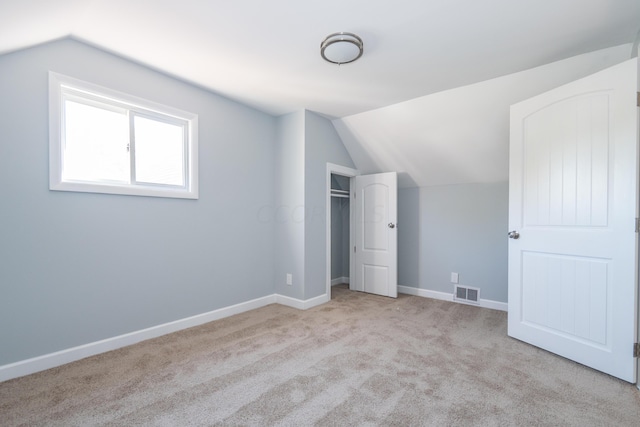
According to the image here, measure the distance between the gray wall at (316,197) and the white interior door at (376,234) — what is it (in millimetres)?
752

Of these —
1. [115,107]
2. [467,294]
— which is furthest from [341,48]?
[467,294]

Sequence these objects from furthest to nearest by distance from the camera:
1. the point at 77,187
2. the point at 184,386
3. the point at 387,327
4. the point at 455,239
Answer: the point at 455,239
the point at 387,327
the point at 77,187
the point at 184,386

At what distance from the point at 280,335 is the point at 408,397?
128 centimetres

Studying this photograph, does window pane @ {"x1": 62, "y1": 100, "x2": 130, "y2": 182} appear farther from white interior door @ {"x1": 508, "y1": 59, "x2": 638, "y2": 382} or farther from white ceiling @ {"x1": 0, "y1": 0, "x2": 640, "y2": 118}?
white interior door @ {"x1": 508, "y1": 59, "x2": 638, "y2": 382}

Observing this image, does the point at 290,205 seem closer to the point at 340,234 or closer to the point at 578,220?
the point at 340,234

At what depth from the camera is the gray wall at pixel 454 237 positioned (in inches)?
138

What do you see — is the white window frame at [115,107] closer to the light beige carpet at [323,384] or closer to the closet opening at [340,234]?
the light beige carpet at [323,384]

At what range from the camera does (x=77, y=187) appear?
2.16 metres

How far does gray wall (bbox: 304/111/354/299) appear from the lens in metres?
3.47

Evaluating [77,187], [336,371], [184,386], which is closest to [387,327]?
[336,371]

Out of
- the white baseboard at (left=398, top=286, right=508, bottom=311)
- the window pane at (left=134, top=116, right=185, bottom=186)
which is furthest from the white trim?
the window pane at (left=134, top=116, right=185, bottom=186)

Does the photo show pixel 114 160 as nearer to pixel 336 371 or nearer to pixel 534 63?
pixel 336 371

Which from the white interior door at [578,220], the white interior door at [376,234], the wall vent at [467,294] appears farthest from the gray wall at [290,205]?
the white interior door at [578,220]

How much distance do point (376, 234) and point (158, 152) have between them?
2815 mm
